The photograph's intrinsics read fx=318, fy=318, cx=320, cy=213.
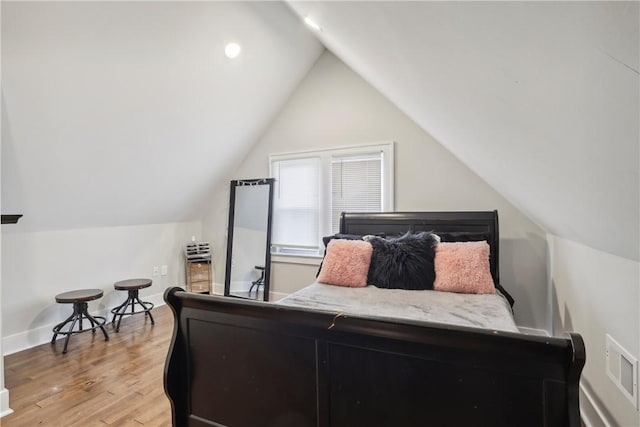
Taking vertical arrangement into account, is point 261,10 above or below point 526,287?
above

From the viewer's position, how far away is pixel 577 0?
436mm

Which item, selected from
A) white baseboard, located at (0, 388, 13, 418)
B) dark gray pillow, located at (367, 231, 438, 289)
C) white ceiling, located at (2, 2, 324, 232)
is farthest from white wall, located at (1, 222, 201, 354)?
dark gray pillow, located at (367, 231, 438, 289)

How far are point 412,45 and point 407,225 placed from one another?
7.08ft

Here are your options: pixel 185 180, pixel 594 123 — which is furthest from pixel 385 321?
pixel 185 180

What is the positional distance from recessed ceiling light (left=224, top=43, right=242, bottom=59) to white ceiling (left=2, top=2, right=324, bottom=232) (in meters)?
0.07

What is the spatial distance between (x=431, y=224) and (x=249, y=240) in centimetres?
245

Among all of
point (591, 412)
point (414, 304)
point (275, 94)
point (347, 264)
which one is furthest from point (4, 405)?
point (275, 94)

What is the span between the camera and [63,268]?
128 inches

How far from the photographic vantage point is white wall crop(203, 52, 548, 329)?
3057mm

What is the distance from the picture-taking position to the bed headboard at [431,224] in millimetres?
2779

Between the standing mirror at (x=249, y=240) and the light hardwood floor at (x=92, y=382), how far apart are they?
1231 millimetres

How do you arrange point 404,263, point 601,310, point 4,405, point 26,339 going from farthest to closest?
point 26,339
point 404,263
point 4,405
point 601,310

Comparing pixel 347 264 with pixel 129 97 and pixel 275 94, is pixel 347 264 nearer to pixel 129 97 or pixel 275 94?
pixel 129 97

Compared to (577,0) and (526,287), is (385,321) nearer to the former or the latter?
(577,0)
